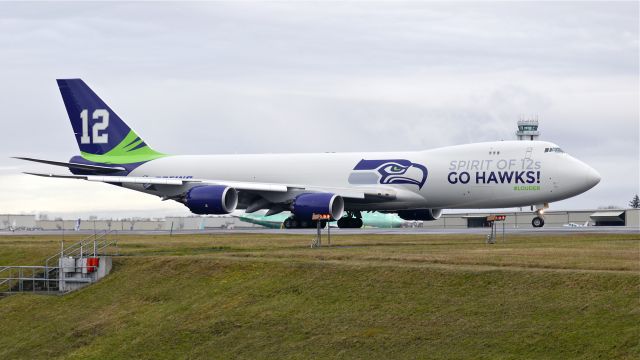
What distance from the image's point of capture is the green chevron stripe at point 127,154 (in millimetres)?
71062

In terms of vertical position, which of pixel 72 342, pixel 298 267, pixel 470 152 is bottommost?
pixel 72 342

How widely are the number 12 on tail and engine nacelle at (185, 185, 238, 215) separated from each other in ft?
53.6

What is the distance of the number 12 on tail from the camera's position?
2820 inches

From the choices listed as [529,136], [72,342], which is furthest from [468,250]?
[529,136]

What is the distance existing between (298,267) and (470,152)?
23.7 m

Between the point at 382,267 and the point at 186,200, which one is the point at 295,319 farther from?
the point at 186,200

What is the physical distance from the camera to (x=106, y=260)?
4291 centimetres

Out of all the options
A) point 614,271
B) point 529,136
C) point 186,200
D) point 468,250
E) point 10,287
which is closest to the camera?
point 614,271

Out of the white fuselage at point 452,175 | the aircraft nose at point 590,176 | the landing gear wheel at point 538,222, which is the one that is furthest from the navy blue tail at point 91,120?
the aircraft nose at point 590,176

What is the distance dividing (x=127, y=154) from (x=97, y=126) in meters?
2.82

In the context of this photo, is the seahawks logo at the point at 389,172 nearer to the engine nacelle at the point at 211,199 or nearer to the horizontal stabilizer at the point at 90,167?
the engine nacelle at the point at 211,199

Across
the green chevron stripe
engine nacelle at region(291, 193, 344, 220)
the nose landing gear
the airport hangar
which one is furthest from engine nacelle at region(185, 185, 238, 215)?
the airport hangar

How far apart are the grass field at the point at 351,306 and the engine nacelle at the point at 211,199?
36.3ft

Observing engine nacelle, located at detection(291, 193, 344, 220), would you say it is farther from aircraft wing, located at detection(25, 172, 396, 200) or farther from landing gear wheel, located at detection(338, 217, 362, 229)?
landing gear wheel, located at detection(338, 217, 362, 229)
